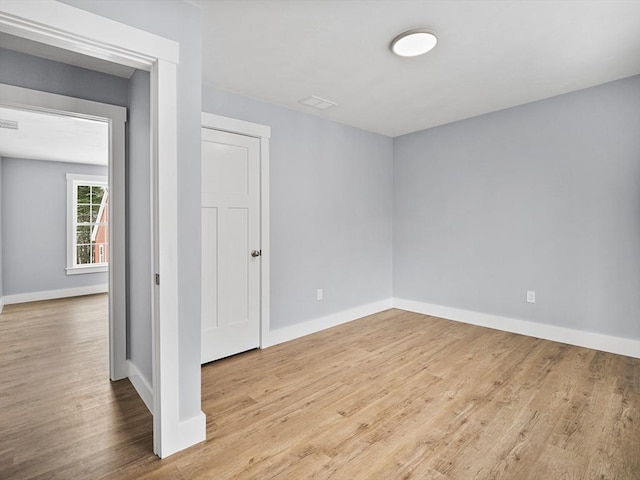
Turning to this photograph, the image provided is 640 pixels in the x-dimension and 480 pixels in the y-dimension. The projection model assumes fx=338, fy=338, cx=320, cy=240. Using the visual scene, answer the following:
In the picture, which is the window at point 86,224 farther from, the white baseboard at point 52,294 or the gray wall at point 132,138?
the gray wall at point 132,138

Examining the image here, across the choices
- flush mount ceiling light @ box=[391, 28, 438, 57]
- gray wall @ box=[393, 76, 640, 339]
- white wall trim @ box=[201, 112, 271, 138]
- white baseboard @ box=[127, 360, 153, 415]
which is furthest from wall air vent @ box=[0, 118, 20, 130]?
gray wall @ box=[393, 76, 640, 339]

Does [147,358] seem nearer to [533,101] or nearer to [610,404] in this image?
[610,404]

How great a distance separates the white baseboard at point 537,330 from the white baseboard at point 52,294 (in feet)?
18.3

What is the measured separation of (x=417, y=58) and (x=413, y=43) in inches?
10.5

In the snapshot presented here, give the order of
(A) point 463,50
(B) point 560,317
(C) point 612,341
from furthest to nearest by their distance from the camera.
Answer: (B) point 560,317, (C) point 612,341, (A) point 463,50

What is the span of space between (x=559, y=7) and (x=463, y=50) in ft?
1.91

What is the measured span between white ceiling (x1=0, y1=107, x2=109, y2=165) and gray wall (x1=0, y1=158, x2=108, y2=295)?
264 mm

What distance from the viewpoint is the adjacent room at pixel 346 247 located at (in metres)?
1.76

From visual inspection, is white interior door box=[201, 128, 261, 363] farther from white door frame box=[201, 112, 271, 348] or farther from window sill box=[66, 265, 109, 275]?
window sill box=[66, 265, 109, 275]

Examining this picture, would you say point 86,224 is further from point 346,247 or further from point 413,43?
point 413,43

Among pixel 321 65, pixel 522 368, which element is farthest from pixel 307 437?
pixel 321 65

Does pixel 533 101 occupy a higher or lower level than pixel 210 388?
higher

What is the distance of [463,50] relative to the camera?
7.89ft

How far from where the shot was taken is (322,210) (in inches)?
153
